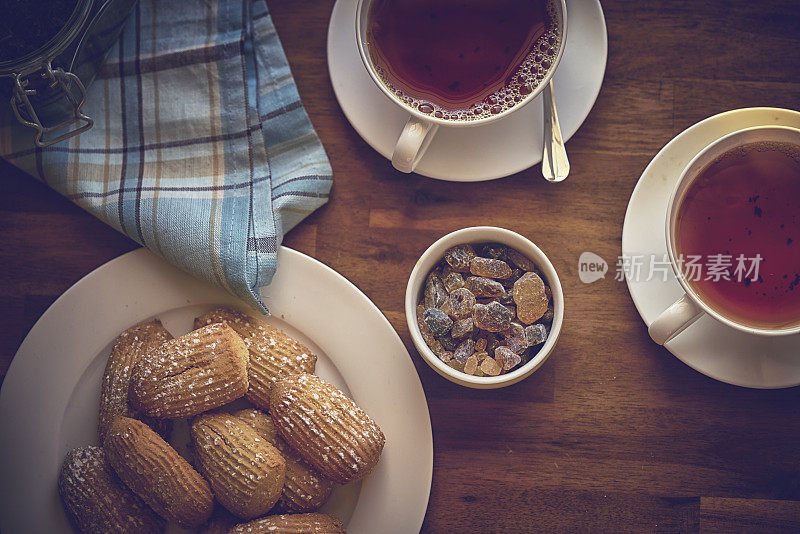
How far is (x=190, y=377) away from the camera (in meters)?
0.82

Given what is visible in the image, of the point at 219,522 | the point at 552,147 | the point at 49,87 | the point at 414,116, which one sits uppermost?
the point at 49,87

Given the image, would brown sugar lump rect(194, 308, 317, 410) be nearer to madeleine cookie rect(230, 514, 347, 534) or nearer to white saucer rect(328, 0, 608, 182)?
madeleine cookie rect(230, 514, 347, 534)

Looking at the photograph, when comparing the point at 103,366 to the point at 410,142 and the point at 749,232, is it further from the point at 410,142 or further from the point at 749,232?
the point at 749,232

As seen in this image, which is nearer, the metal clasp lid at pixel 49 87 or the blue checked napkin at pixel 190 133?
the metal clasp lid at pixel 49 87

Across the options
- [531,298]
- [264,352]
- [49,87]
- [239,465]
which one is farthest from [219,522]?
[49,87]

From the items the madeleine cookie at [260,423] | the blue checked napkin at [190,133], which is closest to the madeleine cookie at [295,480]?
the madeleine cookie at [260,423]

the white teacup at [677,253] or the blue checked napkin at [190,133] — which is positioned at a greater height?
the blue checked napkin at [190,133]

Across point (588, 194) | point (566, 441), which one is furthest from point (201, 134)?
point (566, 441)

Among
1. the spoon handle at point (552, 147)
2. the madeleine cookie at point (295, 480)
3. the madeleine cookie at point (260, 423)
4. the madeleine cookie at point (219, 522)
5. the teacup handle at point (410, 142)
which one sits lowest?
the madeleine cookie at point (219, 522)

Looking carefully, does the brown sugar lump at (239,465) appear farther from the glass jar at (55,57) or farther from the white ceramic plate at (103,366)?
the glass jar at (55,57)

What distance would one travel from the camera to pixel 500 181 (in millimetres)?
924

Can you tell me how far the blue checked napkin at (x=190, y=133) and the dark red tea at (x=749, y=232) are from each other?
1.71ft

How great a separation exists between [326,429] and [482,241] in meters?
0.33

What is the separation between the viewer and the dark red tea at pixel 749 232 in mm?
796
